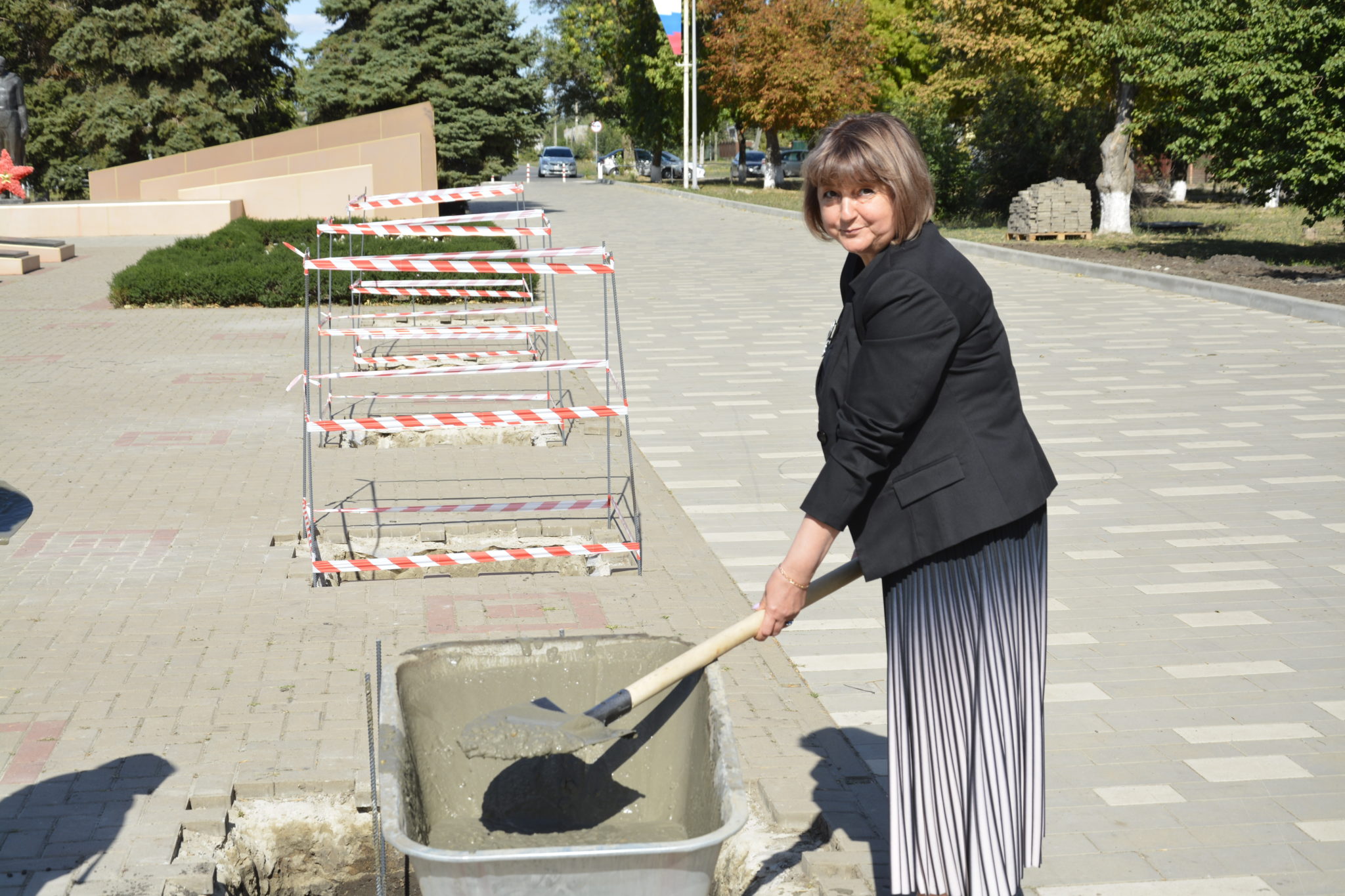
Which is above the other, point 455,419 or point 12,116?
point 12,116

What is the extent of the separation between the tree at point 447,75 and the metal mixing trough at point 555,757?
3251 cm

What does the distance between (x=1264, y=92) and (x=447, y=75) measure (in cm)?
2425

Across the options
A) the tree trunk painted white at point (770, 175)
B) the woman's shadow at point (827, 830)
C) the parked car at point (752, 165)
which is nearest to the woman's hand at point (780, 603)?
the woman's shadow at point (827, 830)

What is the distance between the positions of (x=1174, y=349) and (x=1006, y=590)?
1010 centimetres

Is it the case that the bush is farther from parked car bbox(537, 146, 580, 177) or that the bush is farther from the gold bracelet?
parked car bbox(537, 146, 580, 177)

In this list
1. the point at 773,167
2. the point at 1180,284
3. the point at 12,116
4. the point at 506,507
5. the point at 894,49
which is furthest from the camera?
the point at 773,167

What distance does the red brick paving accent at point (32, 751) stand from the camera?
3926 millimetres

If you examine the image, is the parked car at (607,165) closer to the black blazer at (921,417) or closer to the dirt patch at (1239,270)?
the dirt patch at (1239,270)

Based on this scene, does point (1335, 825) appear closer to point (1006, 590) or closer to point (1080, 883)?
point (1080, 883)

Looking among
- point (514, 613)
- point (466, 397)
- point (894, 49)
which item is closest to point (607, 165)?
point (894, 49)

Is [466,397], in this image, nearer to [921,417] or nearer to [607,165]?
[921,417]

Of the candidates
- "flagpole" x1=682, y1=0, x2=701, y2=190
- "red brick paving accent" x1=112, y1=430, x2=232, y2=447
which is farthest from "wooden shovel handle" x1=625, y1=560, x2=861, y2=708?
"flagpole" x1=682, y1=0, x2=701, y2=190

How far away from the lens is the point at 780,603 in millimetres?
2768

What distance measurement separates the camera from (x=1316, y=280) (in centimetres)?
1593
